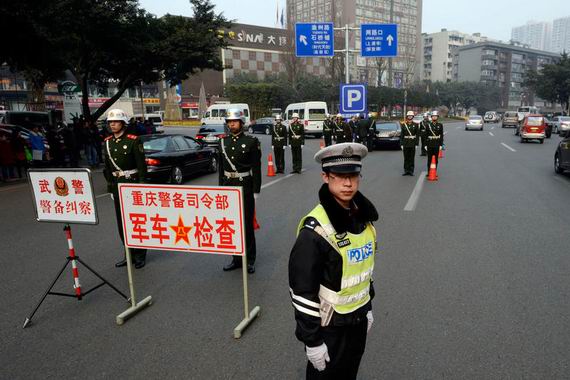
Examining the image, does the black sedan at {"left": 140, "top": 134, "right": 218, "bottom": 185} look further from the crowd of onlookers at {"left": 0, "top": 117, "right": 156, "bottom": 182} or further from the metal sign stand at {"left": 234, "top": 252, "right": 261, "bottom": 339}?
the metal sign stand at {"left": 234, "top": 252, "right": 261, "bottom": 339}

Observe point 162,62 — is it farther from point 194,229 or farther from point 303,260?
point 303,260

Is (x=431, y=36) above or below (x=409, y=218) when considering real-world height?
above

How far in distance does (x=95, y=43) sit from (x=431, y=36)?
420 ft

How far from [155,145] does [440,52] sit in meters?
129

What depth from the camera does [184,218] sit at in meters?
3.82

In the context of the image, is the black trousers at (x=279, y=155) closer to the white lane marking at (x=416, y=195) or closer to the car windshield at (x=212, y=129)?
the white lane marking at (x=416, y=195)

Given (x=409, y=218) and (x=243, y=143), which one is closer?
(x=243, y=143)

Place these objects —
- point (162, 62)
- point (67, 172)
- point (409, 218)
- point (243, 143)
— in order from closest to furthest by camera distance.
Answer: point (67, 172), point (243, 143), point (409, 218), point (162, 62)

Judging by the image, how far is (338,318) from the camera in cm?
208

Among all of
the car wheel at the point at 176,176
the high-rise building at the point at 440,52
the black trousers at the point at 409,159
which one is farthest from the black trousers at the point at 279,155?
the high-rise building at the point at 440,52

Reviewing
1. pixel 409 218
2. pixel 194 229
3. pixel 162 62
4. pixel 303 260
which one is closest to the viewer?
pixel 303 260

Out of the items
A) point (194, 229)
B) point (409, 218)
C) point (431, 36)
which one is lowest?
point (409, 218)

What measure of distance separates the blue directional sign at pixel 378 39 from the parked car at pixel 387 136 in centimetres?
369

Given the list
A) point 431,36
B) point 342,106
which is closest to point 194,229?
point 342,106
